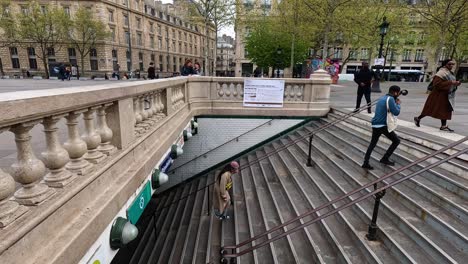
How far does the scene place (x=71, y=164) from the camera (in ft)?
7.94

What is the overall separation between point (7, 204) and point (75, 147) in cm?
74

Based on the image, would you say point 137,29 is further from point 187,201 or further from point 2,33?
point 187,201

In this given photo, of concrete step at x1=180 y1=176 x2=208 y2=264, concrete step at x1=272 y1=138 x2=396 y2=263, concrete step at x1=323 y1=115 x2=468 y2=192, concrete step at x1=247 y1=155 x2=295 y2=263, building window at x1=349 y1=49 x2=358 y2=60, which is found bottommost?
concrete step at x1=180 y1=176 x2=208 y2=264

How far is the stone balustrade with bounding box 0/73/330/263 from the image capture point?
1678mm

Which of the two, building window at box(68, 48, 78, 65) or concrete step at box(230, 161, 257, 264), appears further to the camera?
building window at box(68, 48, 78, 65)

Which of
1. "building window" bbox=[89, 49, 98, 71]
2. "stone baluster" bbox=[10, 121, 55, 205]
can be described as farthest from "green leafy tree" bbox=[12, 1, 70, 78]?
"stone baluster" bbox=[10, 121, 55, 205]

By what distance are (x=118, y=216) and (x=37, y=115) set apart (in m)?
1.54

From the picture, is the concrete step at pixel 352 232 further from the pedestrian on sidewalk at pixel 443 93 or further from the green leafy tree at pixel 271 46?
the green leafy tree at pixel 271 46

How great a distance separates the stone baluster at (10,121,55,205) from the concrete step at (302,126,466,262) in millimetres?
4378

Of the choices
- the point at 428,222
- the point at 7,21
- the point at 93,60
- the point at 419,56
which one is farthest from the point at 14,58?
the point at 419,56

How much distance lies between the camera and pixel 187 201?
28.0ft

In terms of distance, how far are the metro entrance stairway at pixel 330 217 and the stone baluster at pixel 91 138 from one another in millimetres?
3014

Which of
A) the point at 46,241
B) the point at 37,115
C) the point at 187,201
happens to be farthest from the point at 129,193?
the point at 187,201

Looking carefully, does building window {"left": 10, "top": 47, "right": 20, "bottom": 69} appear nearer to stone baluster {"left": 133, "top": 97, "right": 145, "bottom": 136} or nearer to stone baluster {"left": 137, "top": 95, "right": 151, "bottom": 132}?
stone baluster {"left": 137, "top": 95, "right": 151, "bottom": 132}
